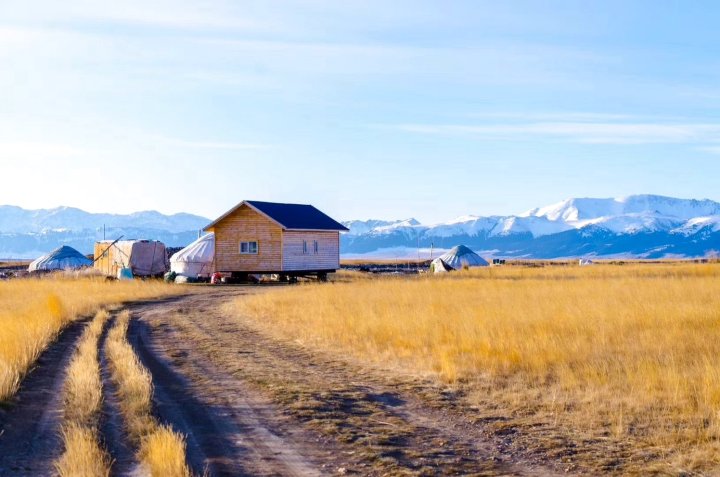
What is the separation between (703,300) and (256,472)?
52.1 feet

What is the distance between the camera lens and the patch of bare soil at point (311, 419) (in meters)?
7.32

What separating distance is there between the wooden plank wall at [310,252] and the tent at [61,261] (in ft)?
62.4

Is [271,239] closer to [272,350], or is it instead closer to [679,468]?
[272,350]

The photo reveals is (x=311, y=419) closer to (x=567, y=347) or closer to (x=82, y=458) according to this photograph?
(x=82, y=458)

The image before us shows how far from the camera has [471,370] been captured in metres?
11.8

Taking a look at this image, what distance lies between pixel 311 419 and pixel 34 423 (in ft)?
9.44

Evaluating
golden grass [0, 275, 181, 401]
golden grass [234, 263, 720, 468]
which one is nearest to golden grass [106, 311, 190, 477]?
golden grass [0, 275, 181, 401]

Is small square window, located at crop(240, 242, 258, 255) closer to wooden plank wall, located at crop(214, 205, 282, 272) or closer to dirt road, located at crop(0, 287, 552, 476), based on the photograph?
wooden plank wall, located at crop(214, 205, 282, 272)

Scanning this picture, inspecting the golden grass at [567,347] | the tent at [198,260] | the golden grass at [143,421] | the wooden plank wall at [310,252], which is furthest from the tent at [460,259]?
the golden grass at [143,421]

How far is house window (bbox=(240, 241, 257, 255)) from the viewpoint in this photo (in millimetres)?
45094

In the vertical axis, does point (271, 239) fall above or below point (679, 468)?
above

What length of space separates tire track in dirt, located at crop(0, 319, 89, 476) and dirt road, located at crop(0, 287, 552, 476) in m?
0.01

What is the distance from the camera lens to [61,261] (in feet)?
194

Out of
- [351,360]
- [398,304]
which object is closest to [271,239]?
[398,304]
